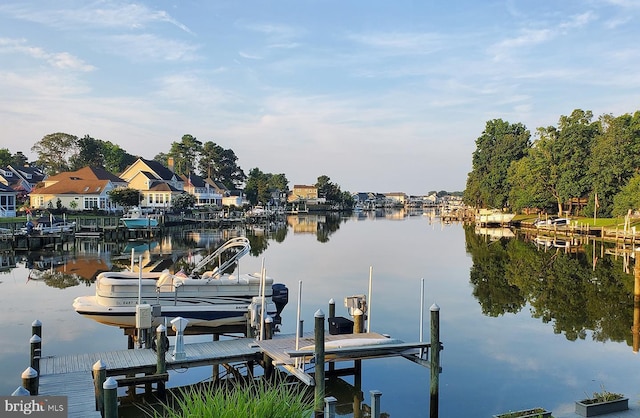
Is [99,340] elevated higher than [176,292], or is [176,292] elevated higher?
[176,292]

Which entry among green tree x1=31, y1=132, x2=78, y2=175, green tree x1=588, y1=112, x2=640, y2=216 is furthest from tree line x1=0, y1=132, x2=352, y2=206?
green tree x1=588, y1=112, x2=640, y2=216

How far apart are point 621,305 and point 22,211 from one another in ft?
216

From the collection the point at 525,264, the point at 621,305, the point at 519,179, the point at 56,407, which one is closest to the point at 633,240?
the point at 525,264

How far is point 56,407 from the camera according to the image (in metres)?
8.44

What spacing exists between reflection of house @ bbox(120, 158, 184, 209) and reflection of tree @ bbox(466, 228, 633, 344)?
60.6 meters

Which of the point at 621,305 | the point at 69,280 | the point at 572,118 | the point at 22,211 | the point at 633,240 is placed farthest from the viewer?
the point at 572,118

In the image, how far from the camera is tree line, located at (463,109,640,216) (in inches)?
2542

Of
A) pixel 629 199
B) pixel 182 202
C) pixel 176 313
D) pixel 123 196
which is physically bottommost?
pixel 176 313

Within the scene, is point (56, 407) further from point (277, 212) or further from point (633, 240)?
point (277, 212)

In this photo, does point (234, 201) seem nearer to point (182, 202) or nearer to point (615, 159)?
point (182, 202)

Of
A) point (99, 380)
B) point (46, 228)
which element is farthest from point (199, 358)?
point (46, 228)

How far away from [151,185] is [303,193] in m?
98.5

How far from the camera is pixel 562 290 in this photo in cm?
2620

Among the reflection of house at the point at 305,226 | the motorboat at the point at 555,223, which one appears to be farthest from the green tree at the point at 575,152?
the reflection of house at the point at 305,226
